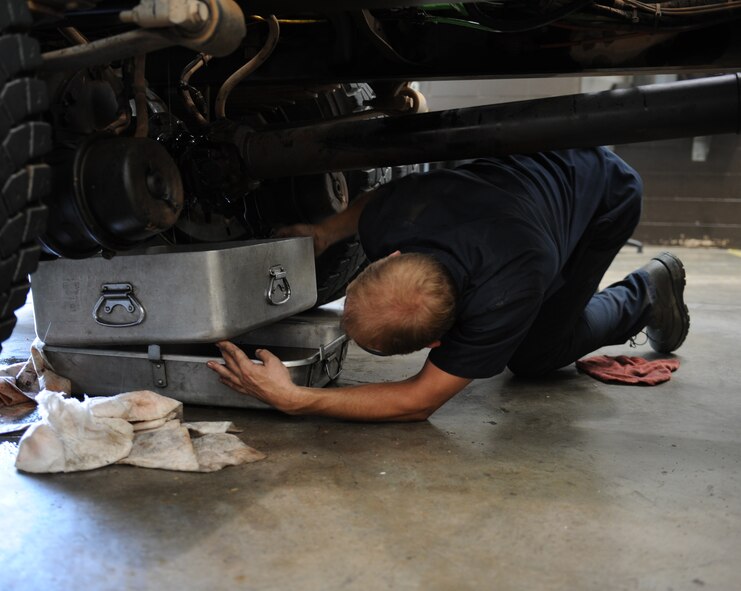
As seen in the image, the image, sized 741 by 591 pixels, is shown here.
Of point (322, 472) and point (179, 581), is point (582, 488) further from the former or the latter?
point (179, 581)

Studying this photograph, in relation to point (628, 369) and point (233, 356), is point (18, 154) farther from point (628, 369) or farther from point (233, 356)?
point (628, 369)

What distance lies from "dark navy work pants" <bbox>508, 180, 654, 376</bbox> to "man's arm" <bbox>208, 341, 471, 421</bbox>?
549mm

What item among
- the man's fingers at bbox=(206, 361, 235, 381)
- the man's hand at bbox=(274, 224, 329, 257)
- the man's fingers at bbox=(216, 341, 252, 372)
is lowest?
the man's fingers at bbox=(206, 361, 235, 381)

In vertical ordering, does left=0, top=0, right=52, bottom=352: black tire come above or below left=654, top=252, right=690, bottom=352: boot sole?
above

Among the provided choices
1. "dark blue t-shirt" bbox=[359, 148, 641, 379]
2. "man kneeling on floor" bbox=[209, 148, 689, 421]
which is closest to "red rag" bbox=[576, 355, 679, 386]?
"man kneeling on floor" bbox=[209, 148, 689, 421]

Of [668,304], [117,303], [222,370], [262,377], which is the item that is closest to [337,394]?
[262,377]

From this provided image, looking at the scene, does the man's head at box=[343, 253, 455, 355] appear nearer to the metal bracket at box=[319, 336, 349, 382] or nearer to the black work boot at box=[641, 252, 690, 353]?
the metal bracket at box=[319, 336, 349, 382]

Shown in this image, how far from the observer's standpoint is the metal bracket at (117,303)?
171cm

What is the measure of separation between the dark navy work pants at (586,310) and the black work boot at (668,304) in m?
0.10

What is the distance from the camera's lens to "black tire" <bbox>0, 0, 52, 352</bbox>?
93 centimetres

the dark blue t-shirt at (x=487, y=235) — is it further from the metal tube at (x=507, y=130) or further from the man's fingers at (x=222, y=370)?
the man's fingers at (x=222, y=370)

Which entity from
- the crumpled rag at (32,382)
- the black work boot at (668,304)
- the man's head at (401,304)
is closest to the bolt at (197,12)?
the man's head at (401,304)

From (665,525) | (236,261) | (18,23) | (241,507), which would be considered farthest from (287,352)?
(18,23)

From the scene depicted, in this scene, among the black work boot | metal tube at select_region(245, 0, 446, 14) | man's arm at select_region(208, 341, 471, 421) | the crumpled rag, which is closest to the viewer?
metal tube at select_region(245, 0, 446, 14)
